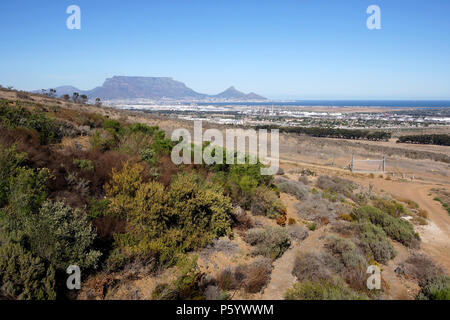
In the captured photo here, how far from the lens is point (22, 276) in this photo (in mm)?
4352

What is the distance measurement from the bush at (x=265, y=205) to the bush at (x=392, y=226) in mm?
3983

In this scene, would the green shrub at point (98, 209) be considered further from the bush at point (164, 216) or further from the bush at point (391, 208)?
the bush at point (391, 208)

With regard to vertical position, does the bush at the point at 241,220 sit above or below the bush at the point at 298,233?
above

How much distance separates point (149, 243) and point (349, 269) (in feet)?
19.1

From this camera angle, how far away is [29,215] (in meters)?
5.70

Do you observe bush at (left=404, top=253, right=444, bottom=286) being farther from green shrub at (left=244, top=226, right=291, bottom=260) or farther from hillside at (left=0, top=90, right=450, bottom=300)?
green shrub at (left=244, top=226, right=291, bottom=260)

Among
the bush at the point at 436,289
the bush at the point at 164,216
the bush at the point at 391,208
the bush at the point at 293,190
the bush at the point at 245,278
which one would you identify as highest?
the bush at the point at 164,216

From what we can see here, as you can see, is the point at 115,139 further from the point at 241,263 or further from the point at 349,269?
the point at 349,269

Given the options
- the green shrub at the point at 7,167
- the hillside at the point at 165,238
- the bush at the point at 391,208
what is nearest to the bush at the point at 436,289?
the hillside at the point at 165,238

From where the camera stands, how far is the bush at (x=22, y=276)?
4.25m

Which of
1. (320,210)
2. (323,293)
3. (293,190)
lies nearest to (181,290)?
(323,293)

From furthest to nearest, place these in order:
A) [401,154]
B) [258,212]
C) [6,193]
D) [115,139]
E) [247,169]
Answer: [401,154] < [115,139] < [247,169] < [258,212] < [6,193]

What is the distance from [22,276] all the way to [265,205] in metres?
9.20
